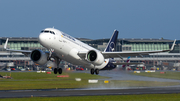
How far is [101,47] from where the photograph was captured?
17925 centimetres

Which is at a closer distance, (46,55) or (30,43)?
(46,55)

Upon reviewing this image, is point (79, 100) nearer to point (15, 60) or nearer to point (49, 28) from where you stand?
point (49, 28)

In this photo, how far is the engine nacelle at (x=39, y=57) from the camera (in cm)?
4731

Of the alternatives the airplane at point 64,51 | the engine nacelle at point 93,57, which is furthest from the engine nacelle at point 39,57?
the engine nacelle at point 93,57

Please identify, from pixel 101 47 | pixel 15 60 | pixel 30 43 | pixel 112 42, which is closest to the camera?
pixel 112 42

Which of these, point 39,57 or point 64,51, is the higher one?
point 64,51

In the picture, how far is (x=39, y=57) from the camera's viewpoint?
47844 millimetres

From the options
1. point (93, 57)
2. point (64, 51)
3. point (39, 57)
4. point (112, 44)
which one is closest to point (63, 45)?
point (64, 51)

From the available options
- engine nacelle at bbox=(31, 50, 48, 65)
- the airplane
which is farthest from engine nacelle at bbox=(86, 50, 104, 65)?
engine nacelle at bbox=(31, 50, 48, 65)

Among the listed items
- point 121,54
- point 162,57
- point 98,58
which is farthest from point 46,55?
point 162,57

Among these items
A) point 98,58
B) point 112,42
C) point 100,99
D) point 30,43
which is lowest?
point 100,99

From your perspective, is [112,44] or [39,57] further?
[112,44]

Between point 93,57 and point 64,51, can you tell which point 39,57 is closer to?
point 64,51

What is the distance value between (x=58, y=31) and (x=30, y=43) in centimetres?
15797
